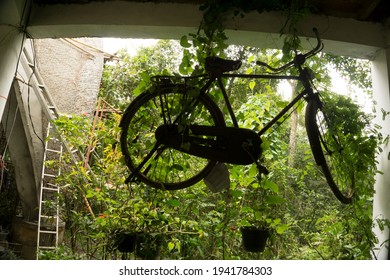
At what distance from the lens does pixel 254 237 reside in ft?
8.17

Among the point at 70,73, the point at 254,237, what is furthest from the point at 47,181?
the point at 254,237

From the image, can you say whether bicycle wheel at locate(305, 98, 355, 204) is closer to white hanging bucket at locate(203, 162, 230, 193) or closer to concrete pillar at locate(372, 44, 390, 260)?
concrete pillar at locate(372, 44, 390, 260)

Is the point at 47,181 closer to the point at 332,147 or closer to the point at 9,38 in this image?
the point at 9,38

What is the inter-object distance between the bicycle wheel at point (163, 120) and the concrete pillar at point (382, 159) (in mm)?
1280

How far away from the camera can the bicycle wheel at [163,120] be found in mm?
2076

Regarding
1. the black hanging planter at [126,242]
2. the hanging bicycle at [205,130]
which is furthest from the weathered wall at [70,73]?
the hanging bicycle at [205,130]

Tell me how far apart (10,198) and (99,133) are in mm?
3862

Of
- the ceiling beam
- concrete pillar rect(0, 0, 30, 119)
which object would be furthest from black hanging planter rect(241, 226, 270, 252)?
concrete pillar rect(0, 0, 30, 119)

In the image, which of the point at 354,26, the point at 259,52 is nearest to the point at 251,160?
the point at 354,26

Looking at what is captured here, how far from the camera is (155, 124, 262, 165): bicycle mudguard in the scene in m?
2.02

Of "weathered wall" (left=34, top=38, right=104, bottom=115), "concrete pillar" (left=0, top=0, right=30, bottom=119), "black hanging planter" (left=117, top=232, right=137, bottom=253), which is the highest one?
"weathered wall" (left=34, top=38, right=104, bottom=115)

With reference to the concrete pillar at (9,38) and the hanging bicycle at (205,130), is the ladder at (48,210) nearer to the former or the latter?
the concrete pillar at (9,38)

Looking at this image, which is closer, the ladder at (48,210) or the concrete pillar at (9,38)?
the concrete pillar at (9,38)

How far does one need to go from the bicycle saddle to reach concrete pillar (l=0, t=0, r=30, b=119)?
4.63ft
